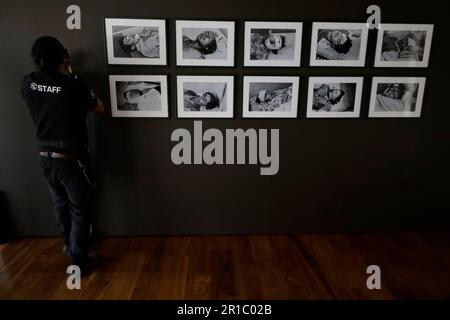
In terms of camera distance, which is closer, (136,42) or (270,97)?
(136,42)

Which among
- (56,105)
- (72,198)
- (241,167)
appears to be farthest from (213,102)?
(72,198)

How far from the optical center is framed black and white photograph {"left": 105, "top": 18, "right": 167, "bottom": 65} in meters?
2.17

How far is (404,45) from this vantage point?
2.30 meters

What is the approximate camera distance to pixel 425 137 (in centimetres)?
249

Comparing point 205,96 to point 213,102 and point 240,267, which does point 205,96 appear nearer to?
point 213,102

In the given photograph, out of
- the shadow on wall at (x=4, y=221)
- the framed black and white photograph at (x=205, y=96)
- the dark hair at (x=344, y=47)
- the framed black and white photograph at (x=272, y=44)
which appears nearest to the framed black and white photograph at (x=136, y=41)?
the framed black and white photograph at (x=205, y=96)

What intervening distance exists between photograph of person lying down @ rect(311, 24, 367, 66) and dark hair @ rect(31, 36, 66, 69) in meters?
1.85

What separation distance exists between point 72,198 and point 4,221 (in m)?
1.01

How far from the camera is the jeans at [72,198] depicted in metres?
1.88

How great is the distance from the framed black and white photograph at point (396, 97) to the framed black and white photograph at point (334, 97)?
0.46 feet

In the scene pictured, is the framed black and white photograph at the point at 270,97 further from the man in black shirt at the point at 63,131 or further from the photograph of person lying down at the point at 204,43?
the man in black shirt at the point at 63,131

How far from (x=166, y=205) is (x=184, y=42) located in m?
1.37
